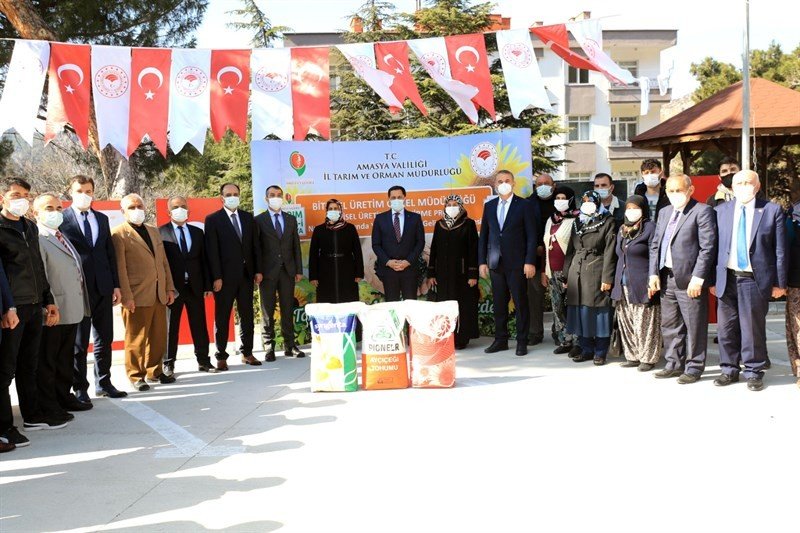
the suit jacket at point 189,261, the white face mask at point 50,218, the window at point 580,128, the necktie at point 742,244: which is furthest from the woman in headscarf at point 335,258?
the window at point 580,128

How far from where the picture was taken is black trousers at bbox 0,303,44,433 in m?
5.52

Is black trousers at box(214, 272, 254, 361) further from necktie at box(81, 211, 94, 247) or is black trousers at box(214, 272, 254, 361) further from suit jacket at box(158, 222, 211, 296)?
necktie at box(81, 211, 94, 247)

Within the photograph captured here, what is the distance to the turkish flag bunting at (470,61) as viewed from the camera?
8680 mm

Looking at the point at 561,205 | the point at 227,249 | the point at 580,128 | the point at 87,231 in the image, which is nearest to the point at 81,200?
the point at 87,231

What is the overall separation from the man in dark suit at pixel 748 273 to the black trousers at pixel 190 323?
518cm

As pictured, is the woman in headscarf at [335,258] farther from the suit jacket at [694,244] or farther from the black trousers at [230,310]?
the suit jacket at [694,244]

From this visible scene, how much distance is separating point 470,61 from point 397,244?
2269 millimetres

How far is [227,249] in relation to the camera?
8344 mm

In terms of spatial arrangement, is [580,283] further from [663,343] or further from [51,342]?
[51,342]

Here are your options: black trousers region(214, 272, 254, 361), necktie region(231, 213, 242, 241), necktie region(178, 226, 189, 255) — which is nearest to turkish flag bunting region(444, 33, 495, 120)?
necktie region(231, 213, 242, 241)

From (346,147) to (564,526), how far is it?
689 cm

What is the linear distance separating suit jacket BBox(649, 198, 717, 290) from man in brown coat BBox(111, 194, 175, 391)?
4.92 meters

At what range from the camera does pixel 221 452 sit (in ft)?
17.1

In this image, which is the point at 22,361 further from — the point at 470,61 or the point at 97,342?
the point at 470,61
